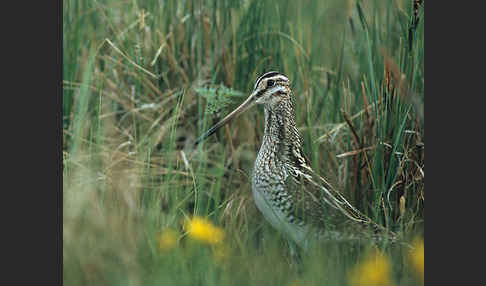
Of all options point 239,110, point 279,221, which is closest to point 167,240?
point 279,221

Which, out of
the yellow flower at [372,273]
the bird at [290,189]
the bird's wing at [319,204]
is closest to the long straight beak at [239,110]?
the bird at [290,189]

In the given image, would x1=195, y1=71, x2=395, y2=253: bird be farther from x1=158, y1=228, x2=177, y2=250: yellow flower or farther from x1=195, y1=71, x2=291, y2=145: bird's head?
x1=158, y1=228, x2=177, y2=250: yellow flower

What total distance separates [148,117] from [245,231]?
1002 millimetres

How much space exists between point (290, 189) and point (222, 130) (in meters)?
0.80

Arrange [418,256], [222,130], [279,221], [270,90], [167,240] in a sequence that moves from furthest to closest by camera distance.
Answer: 1. [222,130]
2. [270,90]
3. [279,221]
4. [418,256]
5. [167,240]

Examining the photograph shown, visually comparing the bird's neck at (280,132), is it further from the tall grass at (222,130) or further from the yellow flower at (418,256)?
the yellow flower at (418,256)

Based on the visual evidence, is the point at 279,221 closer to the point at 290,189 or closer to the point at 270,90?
the point at 290,189

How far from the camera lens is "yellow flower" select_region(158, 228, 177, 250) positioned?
3580mm

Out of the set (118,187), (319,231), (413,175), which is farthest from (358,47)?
(118,187)

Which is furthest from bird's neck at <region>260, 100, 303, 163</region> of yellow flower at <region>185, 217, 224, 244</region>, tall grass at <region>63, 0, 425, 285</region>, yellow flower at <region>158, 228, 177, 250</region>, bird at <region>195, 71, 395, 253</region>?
yellow flower at <region>158, 228, 177, 250</region>

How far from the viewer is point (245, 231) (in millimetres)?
4020

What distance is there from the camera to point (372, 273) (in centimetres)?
333

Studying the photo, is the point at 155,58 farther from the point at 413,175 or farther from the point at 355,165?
the point at 413,175
